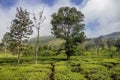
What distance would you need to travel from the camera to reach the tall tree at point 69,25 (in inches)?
2783

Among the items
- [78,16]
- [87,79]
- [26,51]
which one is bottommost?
[87,79]

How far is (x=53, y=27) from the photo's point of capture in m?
72.4

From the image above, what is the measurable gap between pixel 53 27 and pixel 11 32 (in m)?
14.4

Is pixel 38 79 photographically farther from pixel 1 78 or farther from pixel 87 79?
pixel 87 79

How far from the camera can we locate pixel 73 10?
236ft

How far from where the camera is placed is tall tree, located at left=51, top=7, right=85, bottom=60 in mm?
70688

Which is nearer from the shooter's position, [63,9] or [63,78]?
[63,78]

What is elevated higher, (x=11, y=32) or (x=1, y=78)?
(x=11, y=32)

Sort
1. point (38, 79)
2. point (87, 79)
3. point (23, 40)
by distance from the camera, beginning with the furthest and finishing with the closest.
→ point (23, 40), point (87, 79), point (38, 79)

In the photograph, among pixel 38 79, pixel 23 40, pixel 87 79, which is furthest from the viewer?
pixel 23 40

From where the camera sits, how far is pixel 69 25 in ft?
236

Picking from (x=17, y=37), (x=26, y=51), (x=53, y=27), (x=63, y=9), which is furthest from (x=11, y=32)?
(x=63, y=9)

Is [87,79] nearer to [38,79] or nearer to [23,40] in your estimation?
[38,79]

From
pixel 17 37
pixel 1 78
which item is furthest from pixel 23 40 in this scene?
pixel 1 78
